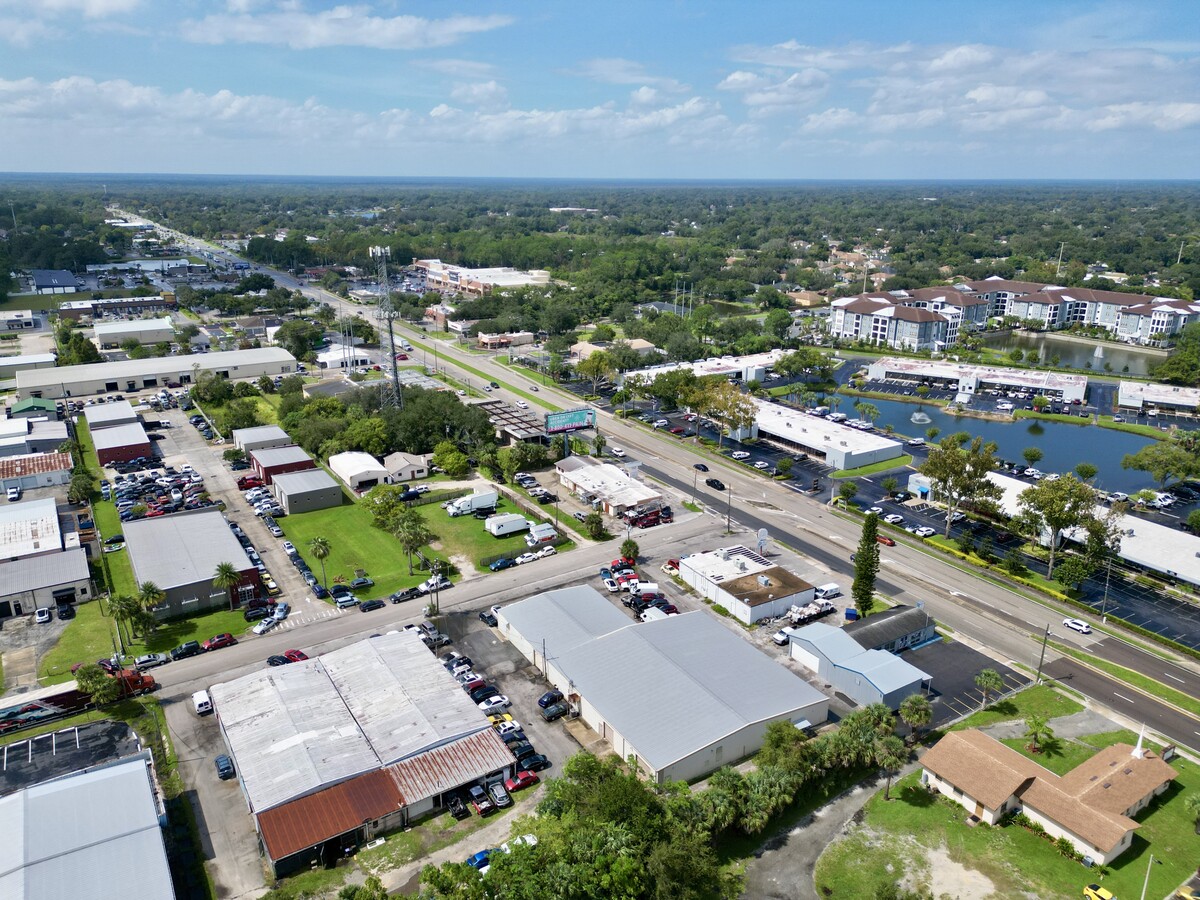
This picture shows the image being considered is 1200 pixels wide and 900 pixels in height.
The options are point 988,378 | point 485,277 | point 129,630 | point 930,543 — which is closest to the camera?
point 129,630

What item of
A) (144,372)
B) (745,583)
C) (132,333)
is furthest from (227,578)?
(132,333)

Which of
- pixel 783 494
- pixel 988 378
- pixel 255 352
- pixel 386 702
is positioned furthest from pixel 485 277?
pixel 386 702

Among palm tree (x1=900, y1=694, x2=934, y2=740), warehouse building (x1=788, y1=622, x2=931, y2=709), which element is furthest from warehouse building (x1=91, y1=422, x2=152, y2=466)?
palm tree (x1=900, y1=694, x2=934, y2=740)

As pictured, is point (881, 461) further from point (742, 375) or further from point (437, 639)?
point (437, 639)

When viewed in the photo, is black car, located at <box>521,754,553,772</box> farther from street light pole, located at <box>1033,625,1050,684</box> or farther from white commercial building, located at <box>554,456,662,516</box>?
white commercial building, located at <box>554,456,662,516</box>

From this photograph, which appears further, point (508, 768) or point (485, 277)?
point (485, 277)

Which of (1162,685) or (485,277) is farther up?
(485,277)

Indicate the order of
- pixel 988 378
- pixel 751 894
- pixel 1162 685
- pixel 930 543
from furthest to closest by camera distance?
1. pixel 988 378
2. pixel 930 543
3. pixel 1162 685
4. pixel 751 894
